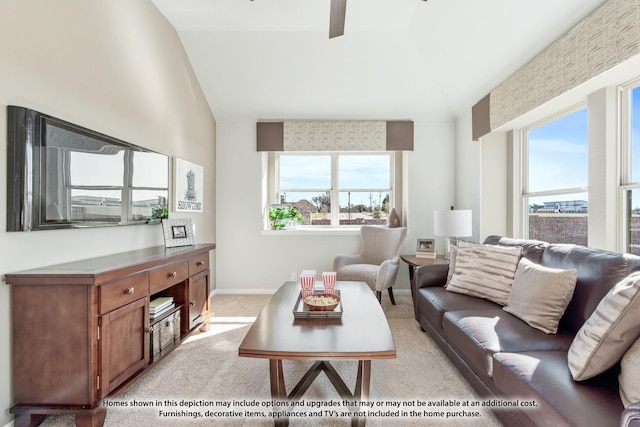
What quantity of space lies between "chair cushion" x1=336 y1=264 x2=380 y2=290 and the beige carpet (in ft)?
2.44

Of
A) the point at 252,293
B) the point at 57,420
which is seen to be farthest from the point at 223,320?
the point at 57,420

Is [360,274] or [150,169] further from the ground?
[150,169]

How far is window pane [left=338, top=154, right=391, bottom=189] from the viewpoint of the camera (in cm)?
450

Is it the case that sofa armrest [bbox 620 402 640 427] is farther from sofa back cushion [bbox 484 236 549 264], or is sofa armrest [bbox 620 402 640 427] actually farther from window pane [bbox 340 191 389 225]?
window pane [bbox 340 191 389 225]

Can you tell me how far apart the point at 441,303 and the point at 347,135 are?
257cm

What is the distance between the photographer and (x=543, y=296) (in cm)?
181

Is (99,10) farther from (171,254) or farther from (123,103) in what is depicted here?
(171,254)

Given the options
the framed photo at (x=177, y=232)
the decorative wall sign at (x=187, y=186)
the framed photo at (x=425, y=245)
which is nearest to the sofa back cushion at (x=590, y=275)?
the framed photo at (x=425, y=245)

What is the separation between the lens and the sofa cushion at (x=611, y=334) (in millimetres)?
1184

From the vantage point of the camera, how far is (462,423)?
163 centimetres

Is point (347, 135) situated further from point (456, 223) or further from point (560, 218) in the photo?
point (560, 218)

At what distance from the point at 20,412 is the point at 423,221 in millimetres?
4011

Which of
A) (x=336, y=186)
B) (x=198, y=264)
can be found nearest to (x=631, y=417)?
(x=198, y=264)

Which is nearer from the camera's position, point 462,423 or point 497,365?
point 497,365
